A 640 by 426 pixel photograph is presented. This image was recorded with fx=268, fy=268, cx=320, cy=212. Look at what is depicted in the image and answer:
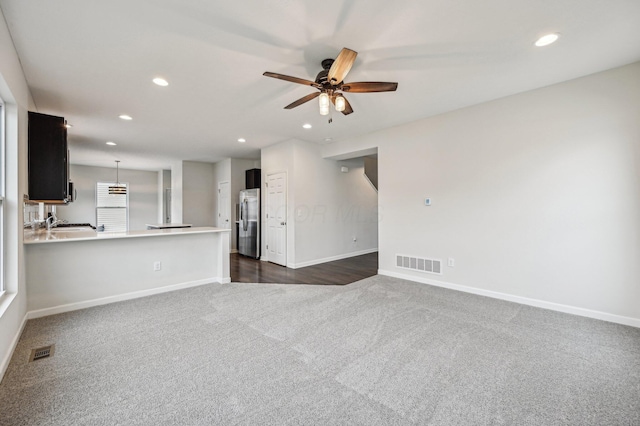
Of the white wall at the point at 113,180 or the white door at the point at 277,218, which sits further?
the white wall at the point at 113,180

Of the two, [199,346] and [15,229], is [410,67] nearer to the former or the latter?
[199,346]

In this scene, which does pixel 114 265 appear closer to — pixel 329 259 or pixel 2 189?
pixel 2 189

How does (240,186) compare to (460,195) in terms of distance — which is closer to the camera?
(460,195)

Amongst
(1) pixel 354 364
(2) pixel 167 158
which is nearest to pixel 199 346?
(1) pixel 354 364

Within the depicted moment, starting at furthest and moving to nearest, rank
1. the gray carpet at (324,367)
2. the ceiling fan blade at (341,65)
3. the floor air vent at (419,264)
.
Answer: the floor air vent at (419,264), the ceiling fan blade at (341,65), the gray carpet at (324,367)

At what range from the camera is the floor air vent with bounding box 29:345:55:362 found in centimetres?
218

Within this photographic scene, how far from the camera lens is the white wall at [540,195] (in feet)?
9.26

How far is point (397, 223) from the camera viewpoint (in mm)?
4707

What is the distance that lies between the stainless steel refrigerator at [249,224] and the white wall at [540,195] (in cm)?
361

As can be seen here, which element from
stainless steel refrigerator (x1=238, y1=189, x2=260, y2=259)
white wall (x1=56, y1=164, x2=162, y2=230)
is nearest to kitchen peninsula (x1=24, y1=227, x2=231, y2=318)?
stainless steel refrigerator (x1=238, y1=189, x2=260, y2=259)

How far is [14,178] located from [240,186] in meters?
5.35

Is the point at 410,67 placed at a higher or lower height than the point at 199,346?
higher

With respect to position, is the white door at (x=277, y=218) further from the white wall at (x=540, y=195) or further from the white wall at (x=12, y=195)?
the white wall at (x=12, y=195)

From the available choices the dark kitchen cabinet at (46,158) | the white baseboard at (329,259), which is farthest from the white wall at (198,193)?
the dark kitchen cabinet at (46,158)
